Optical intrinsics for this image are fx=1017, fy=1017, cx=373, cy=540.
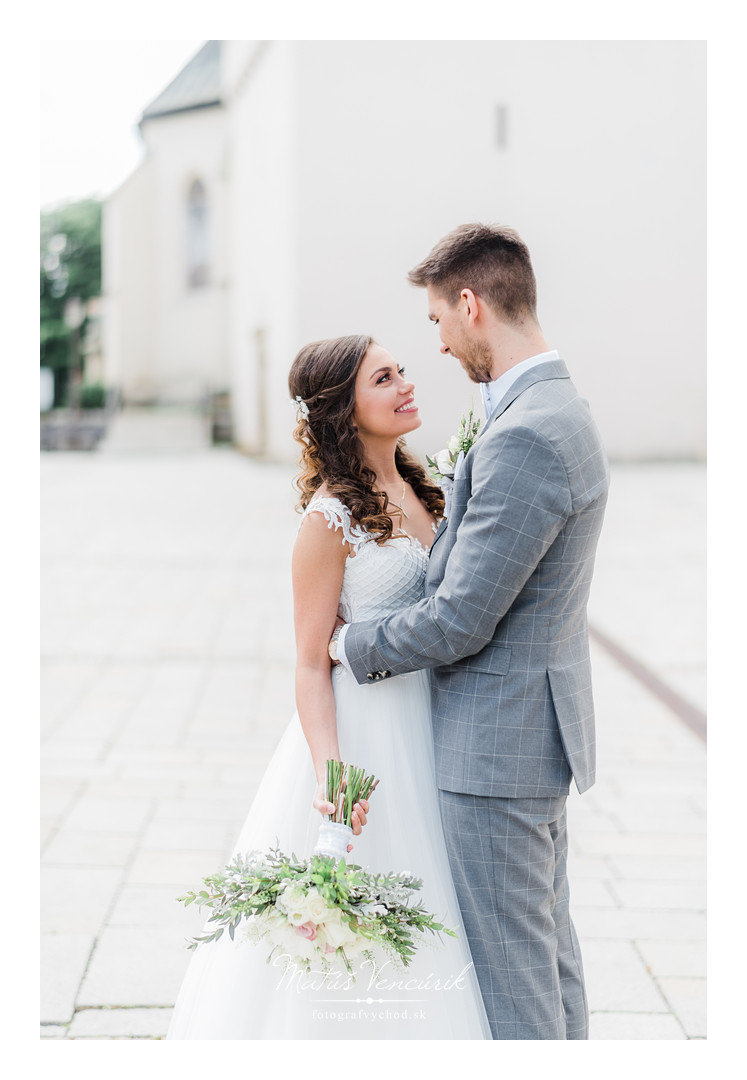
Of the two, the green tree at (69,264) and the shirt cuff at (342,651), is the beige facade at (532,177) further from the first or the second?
the green tree at (69,264)

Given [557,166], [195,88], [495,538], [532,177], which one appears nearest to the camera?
[495,538]

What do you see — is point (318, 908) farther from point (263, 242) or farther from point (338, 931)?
point (263, 242)

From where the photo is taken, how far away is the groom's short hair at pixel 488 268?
1.90 metres

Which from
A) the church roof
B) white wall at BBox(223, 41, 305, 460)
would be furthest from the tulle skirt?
the church roof

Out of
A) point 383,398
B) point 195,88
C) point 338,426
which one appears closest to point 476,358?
point 383,398

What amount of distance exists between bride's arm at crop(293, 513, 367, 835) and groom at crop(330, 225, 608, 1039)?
5 cm

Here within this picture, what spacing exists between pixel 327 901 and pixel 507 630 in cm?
60

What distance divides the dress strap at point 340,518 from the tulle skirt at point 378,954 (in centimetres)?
29

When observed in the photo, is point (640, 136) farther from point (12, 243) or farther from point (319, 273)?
point (12, 243)

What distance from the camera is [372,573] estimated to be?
2.11 m

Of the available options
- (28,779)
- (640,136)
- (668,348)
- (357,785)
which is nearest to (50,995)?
(28,779)

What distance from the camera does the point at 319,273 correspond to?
15.0 meters

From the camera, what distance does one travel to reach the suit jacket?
1.82 metres

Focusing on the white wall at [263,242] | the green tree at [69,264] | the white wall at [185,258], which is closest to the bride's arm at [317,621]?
the white wall at [263,242]
